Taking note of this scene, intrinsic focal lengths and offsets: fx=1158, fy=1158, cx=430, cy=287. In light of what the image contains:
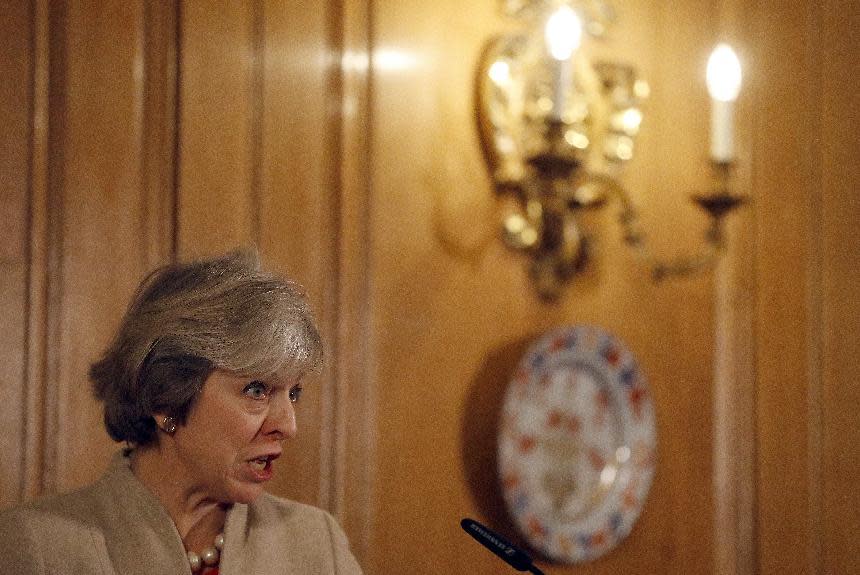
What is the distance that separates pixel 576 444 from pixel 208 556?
93cm

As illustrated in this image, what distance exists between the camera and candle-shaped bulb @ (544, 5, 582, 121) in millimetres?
2021

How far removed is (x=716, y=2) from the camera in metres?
2.59

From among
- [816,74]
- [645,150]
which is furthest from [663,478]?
[816,74]

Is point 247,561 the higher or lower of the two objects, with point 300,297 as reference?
lower

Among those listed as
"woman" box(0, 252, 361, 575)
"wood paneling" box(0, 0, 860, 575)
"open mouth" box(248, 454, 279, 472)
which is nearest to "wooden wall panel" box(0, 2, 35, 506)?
"wood paneling" box(0, 0, 860, 575)

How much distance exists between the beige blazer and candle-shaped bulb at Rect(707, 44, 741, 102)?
109 centimetres

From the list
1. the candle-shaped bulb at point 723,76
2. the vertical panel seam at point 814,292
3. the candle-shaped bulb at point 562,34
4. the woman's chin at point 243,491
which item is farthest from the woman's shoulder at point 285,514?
the vertical panel seam at point 814,292

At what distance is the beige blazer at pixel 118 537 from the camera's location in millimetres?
1503

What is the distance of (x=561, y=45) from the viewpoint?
6.75 feet

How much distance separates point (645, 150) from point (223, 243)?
3.21 ft

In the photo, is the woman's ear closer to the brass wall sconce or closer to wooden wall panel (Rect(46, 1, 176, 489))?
wooden wall panel (Rect(46, 1, 176, 489))

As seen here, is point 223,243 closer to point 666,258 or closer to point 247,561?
point 247,561

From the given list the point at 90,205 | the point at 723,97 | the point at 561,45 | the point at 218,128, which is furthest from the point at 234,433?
the point at 723,97

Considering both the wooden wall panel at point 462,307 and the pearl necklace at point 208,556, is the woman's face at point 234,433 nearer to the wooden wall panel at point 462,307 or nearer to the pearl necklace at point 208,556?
the pearl necklace at point 208,556
